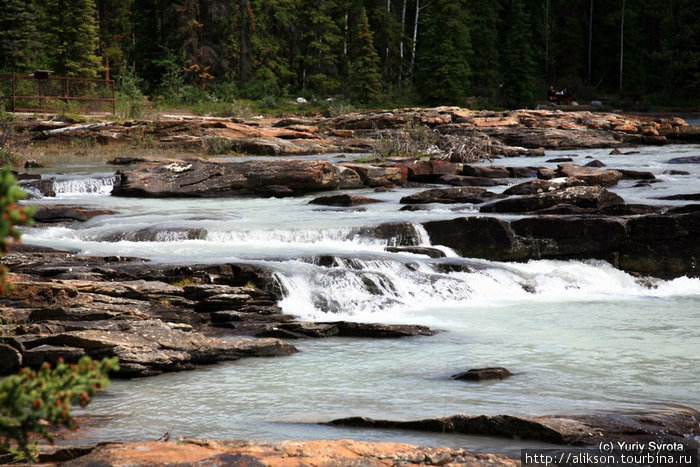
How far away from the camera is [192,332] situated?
9750mm

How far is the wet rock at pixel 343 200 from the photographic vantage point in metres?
20.4

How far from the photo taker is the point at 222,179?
23.0m

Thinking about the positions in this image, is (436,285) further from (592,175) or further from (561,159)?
(561,159)

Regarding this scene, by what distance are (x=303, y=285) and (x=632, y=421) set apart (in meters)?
6.44

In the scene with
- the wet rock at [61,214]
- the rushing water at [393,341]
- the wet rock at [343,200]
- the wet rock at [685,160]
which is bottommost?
the rushing water at [393,341]

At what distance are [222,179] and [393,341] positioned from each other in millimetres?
13522

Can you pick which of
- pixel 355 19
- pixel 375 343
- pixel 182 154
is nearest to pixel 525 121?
pixel 182 154

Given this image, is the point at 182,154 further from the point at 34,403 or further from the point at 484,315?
the point at 34,403

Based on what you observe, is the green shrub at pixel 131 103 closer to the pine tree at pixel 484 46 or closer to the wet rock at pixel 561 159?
the wet rock at pixel 561 159

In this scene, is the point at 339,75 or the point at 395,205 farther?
the point at 339,75

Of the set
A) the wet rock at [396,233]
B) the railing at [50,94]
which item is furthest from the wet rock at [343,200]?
the railing at [50,94]

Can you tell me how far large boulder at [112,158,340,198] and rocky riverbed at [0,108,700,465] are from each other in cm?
4

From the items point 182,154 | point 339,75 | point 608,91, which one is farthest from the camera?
point 608,91

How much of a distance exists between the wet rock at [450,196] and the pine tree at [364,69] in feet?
122
